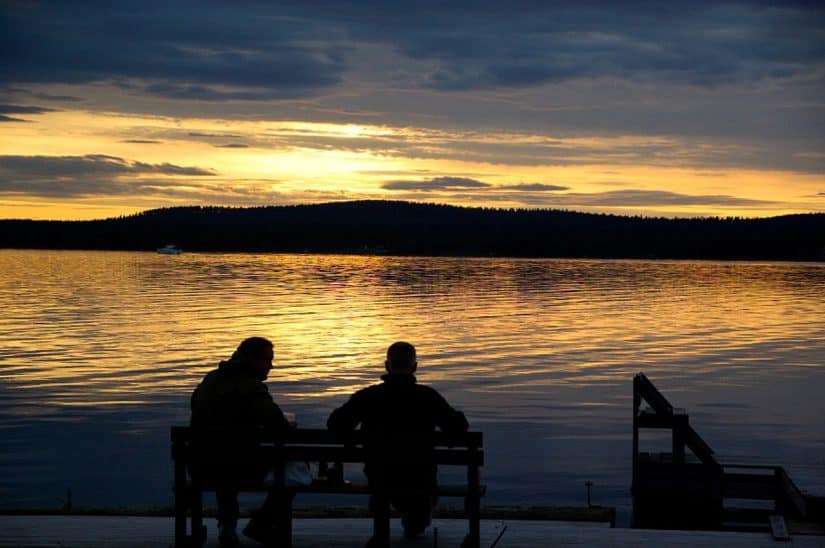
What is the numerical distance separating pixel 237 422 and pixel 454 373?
82.4 ft

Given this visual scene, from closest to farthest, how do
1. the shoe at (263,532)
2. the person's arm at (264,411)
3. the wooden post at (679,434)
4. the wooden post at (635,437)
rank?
1. the person's arm at (264,411)
2. the shoe at (263,532)
3. the wooden post at (679,434)
4. the wooden post at (635,437)

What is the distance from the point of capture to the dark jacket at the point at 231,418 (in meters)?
8.65

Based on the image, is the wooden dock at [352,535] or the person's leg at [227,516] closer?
the person's leg at [227,516]

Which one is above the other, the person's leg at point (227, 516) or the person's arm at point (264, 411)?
the person's arm at point (264, 411)

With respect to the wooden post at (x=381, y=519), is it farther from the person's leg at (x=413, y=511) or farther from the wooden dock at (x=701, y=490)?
the wooden dock at (x=701, y=490)

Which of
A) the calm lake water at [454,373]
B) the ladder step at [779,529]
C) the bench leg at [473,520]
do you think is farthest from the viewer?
the calm lake water at [454,373]

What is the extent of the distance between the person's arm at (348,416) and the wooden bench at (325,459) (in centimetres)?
18

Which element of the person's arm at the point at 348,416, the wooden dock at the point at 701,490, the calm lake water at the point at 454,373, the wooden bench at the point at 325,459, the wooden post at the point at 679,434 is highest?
the person's arm at the point at 348,416

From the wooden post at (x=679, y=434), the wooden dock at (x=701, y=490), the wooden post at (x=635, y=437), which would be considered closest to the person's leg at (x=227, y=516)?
the wooden dock at (x=701, y=490)

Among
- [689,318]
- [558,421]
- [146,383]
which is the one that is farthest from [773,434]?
[689,318]

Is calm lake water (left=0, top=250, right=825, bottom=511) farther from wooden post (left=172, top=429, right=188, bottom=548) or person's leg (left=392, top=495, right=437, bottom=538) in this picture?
person's leg (left=392, top=495, right=437, bottom=538)

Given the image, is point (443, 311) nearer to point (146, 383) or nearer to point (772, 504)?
point (146, 383)

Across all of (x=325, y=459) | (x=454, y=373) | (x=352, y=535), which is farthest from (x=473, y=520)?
(x=454, y=373)

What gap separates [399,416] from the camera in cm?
895
